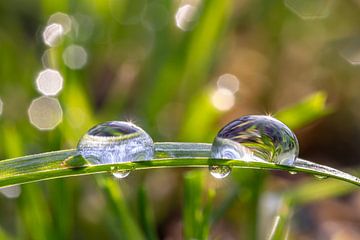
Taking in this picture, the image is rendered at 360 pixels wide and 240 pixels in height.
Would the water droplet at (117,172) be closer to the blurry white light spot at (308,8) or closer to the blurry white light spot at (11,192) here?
the blurry white light spot at (11,192)

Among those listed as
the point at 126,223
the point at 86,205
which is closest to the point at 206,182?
the point at 86,205

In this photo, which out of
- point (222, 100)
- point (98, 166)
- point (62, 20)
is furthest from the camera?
point (62, 20)

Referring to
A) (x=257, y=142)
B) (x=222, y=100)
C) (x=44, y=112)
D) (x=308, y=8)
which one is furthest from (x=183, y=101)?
(x=257, y=142)

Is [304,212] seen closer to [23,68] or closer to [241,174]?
[241,174]

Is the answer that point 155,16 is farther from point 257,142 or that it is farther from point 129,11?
point 257,142

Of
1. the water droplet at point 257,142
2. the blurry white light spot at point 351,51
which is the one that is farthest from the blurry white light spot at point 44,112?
the blurry white light spot at point 351,51

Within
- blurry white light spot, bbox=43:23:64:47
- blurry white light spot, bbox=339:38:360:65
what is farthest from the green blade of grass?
blurry white light spot, bbox=339:38:360:65
